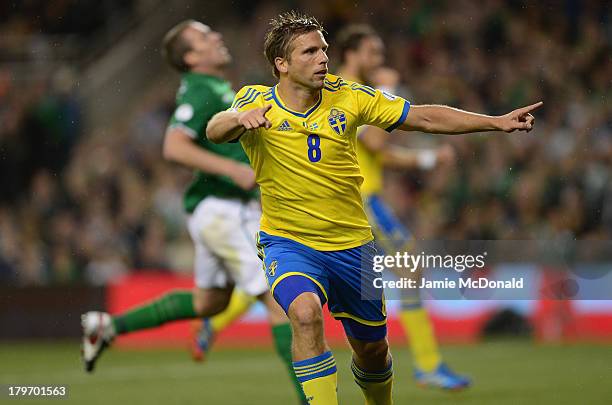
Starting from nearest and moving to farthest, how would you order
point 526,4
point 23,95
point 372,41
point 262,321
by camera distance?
point 372,41, point 262,321, point 526,4, point 23,95

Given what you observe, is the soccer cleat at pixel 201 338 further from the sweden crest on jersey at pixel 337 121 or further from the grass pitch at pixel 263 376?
the sweden crest on jersey at pixel 337 121

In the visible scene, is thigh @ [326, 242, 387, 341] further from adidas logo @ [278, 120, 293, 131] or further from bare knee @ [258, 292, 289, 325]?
bare knee @ [258, 292, 289, 325]

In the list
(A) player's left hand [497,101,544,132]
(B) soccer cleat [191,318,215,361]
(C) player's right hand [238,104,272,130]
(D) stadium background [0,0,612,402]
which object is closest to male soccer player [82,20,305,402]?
(B) soccer cleat [191,318,215,361]

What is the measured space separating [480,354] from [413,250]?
274 centimetres

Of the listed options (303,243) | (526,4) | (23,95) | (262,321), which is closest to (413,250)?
(303,243)

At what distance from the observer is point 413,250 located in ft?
31.4

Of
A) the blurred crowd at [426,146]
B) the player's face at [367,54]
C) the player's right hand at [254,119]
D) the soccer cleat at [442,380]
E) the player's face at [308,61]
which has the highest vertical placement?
the blurred crowd at [426,146]

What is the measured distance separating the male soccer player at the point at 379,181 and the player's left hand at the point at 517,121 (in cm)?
314

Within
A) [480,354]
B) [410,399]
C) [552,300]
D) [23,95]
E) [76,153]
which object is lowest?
[410,399]

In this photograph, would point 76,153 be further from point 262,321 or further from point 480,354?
point 480,354

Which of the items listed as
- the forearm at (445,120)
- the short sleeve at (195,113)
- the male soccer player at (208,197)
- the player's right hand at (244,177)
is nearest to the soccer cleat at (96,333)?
the male soccer player at (208,197)

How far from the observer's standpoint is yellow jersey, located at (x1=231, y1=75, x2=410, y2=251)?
19.6 feet

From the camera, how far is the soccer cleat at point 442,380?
865 centimetres

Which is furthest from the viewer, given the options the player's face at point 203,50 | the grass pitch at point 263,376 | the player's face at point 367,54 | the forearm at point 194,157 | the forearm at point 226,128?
the player's face at point 367,54
